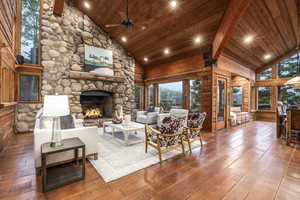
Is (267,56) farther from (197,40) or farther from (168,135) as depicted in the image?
(168,135)

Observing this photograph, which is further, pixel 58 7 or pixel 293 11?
pixel 58 7

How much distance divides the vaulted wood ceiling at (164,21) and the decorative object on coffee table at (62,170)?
3.80 metres

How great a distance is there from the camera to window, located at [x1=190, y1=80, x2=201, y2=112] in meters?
6.07

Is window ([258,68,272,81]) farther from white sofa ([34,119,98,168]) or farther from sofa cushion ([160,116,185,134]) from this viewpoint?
white sofa ([34,119,98,168])

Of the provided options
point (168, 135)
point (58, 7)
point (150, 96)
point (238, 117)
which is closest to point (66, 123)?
point (168, 135)

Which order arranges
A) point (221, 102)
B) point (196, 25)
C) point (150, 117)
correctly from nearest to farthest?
1. point (196, 25)
2. point (221, 102)
3. point (150, 117)

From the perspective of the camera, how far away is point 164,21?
4.78 m

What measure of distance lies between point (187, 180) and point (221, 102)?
188 inches

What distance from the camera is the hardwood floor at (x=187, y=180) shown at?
1.78m

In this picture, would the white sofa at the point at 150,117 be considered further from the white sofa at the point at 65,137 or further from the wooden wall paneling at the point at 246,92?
the wooden wall paneling at the point at 246,92

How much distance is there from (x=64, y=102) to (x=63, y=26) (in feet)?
16.1

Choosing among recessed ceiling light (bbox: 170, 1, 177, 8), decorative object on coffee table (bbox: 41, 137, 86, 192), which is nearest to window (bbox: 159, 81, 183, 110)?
recessed ceiling light (bbox: 170, 1, 177, 8)

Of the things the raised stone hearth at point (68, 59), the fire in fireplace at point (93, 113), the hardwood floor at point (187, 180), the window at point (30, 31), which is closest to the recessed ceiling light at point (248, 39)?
the hardwood floor at point (187, 180)

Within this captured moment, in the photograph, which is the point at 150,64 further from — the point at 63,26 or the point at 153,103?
the point at 63,26
